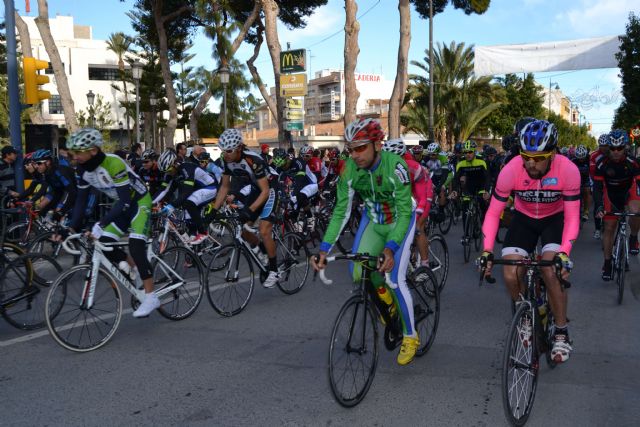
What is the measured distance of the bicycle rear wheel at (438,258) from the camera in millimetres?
7934

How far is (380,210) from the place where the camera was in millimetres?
4863

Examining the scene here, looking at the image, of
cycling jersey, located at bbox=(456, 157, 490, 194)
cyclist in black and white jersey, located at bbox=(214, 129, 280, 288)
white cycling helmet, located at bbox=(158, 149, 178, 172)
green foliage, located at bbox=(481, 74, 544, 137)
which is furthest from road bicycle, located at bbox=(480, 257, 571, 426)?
green foliage, located at bbox=(481, 74, 544, 137)

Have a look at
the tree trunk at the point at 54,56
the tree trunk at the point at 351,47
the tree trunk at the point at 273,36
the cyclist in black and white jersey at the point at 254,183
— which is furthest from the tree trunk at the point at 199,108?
the cyclist in black and white jersey at the point at 254,183

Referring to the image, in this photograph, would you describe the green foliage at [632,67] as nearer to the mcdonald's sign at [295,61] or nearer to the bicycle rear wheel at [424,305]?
the mcdonald's sign at [295,61]

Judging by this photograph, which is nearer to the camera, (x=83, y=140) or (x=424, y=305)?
(x=424, y=305)

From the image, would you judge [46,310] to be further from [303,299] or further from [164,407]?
[303,299]

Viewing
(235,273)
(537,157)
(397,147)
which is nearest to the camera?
(537,157)

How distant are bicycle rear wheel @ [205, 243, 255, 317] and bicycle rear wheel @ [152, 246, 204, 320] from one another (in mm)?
205

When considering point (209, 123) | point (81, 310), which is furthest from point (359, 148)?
point (209, 123)

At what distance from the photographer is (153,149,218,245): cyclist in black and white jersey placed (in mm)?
9289

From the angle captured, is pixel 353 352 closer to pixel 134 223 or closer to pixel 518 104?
pixel 134 223

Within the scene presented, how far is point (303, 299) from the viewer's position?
777 centimetres

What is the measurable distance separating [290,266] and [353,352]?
380 centimetres

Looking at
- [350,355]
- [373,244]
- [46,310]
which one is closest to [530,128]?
[373,244]
